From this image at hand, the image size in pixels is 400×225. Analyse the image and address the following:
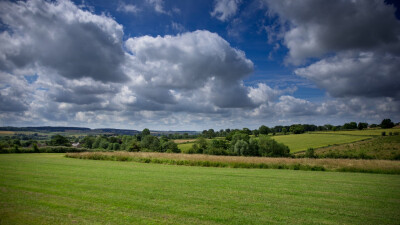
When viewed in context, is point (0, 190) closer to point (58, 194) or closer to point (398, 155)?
point (58, 194)

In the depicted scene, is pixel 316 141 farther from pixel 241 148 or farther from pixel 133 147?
pixel 133 147

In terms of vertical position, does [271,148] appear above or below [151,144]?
below

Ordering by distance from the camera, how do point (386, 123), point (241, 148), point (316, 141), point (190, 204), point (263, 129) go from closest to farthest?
point (190, 204) < point (241, 148) < point (316, 141) < point (386, 123) < point (263, 129)

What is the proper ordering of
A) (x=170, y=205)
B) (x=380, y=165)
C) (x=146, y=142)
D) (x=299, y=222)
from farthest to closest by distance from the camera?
(x=146, y=142) → (x=380, y=165) → (x=170, y=205) → (x=299, y=222)

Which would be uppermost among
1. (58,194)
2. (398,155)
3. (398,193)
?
(58,194)

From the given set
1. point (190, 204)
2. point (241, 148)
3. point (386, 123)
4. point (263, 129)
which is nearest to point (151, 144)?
point (241, 148)

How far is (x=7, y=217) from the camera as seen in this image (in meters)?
6.63

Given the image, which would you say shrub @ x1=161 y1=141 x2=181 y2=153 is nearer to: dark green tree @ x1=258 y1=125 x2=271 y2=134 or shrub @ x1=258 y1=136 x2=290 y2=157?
shrub @ x1=258 y1=136 x2=290 y2=157

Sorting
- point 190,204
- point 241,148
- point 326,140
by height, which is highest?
point 190,204

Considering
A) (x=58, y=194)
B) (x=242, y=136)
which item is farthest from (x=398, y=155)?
(x=58, y=194)

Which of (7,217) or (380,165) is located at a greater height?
(7,217)

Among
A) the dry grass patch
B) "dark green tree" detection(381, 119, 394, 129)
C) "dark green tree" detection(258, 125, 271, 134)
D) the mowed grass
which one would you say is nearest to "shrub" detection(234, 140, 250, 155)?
the dry grass patch

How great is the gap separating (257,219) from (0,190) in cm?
1235

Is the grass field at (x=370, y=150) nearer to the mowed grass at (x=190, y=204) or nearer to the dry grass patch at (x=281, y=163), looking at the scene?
the dry grass patch at (x=281, y=163)
